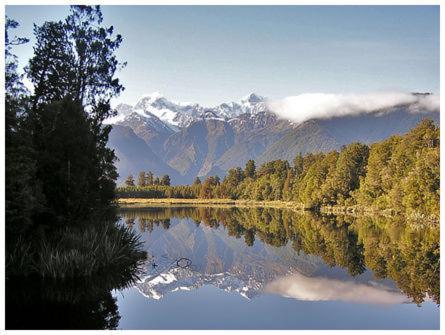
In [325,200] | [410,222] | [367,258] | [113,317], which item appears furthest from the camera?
[325,200]

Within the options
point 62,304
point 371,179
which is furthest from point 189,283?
point 371,179

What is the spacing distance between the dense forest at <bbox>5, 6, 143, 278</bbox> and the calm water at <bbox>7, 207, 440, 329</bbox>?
58.0 inches

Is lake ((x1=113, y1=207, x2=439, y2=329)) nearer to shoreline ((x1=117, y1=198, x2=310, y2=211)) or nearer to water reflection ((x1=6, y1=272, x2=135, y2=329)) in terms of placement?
water reflection ((x1=6, y1=272, x2=135, y2=329))

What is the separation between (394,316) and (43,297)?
36.7 ft

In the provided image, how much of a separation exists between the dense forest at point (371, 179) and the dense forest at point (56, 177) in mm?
34303

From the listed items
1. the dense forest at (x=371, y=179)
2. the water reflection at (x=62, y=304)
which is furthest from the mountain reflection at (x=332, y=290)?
the dense forest at (x=371, y=179)

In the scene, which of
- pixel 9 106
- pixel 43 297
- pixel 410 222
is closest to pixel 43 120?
pixel 9 106

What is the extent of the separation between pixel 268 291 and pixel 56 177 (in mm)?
9444

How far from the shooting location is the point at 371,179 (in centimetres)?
6962

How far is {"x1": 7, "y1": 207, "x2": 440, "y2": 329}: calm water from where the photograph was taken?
53.1 feet

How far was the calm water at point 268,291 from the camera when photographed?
53.1 ft

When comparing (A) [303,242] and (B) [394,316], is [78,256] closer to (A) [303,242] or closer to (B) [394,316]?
(B) [394,316]

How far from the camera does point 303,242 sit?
38375mm

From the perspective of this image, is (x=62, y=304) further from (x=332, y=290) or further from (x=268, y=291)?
(x=332, y=290)
